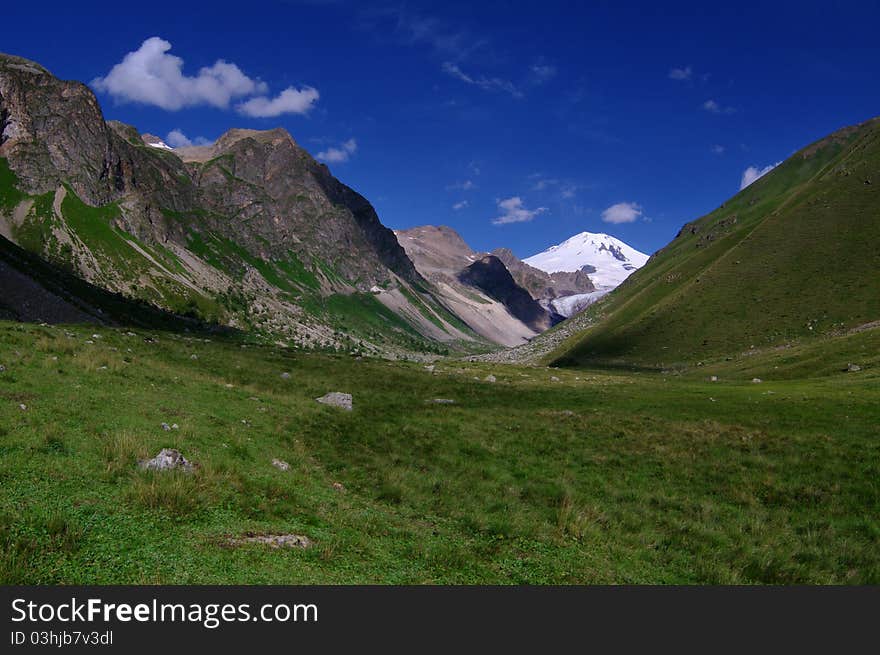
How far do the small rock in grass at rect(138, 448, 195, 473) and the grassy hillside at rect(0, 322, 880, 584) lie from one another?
0.36 meters

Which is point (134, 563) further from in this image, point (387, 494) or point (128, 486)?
point (387, 494)

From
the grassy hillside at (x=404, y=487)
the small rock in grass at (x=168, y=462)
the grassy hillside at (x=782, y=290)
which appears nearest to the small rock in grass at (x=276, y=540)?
the grassy hillside at (x=404, y=487)

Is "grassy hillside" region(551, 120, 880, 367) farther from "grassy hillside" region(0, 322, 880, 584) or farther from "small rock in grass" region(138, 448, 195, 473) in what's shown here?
"small rock in grass" region(138, 448, 195, 473)

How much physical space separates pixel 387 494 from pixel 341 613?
832cm

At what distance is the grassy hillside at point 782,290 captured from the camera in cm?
9906

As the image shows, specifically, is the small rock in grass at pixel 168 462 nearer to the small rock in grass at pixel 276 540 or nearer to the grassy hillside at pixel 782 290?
the small rock in grass at pixel 276 540

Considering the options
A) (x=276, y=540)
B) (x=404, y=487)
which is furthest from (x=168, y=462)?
(x=404, y=487)

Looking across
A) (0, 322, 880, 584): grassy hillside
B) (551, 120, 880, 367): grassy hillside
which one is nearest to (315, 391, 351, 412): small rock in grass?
(0, 322, 880, 584): grassy hillside

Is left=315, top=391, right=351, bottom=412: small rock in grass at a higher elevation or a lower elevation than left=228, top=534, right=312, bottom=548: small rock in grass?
higher

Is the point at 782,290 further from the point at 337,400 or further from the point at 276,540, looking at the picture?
the point at 276,540

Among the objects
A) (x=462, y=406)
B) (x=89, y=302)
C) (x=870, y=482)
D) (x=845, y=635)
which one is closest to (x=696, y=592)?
(x=845, y=635)

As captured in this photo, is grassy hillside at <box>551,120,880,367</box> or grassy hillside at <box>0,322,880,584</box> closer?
grassy hillside at <box>0,322,880,584</box>

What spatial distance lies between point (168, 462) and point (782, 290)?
131452 mm

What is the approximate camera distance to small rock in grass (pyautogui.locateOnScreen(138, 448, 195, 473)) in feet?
43.0
